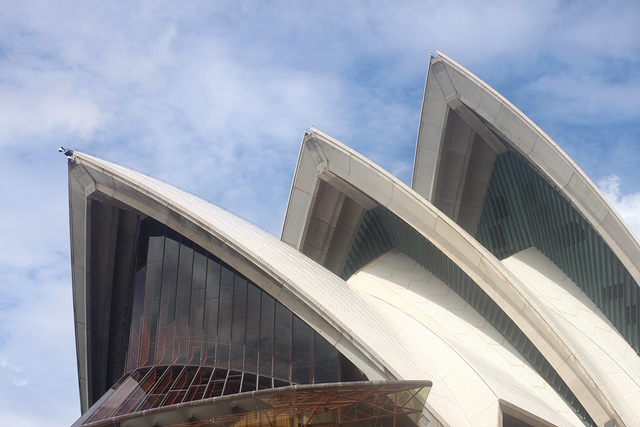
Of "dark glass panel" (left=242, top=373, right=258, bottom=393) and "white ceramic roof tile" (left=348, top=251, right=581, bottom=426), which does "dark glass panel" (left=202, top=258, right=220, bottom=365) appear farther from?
"white ceramic roof tile" (left=348, top=251, right=581, bottom=426)

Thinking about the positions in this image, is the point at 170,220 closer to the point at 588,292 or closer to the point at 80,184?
the point at 80,184

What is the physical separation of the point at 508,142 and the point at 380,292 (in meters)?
7.28

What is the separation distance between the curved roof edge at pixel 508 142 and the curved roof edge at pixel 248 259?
25.9 feet

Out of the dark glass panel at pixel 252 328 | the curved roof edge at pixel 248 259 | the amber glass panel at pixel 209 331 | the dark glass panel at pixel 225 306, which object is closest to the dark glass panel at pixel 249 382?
the amber glass panel at pixel 209 331

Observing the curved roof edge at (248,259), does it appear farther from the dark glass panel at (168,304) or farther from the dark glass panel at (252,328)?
the dark glass panel at (168,304)

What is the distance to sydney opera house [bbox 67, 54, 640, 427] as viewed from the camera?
15.9m

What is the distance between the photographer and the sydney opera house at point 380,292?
52.0 ft

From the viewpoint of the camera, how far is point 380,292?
22.3 metres

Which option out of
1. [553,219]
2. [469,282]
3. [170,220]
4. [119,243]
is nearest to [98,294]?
[119,243]

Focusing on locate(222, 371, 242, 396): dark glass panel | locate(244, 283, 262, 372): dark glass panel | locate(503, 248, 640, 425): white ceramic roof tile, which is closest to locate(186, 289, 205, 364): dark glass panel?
locate(222, 371, 242, 396): dark glass panel

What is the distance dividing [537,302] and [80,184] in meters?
15.2

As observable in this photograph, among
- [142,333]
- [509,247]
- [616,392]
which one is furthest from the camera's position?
[509,247]

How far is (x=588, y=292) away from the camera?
21.9 metres

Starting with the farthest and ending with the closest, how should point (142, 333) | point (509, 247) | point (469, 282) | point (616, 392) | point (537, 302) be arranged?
1. point (509, 247)
2. point (469, 282)
3. point (142, 333)
4. point (537, 302)
5. point (616, 392)
